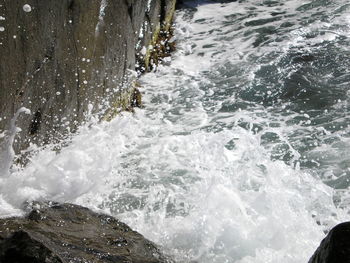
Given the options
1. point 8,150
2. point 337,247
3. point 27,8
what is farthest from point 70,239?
point 27,8

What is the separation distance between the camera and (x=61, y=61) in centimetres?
450

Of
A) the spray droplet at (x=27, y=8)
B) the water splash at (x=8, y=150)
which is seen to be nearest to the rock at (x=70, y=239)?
the water splash at (x=8, y=150)

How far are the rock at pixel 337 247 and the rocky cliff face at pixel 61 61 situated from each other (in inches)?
104

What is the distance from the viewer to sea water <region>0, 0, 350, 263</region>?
3.68 meters

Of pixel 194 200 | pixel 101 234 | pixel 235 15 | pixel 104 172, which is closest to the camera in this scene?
pixel 101 234

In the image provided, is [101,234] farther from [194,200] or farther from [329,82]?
[329,82]

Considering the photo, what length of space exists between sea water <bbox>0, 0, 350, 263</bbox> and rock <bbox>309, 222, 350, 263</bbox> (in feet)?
3.23

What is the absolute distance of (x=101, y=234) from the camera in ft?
10.3

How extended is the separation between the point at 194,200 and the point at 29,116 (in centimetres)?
169

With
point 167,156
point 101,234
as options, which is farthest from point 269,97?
point 101,234

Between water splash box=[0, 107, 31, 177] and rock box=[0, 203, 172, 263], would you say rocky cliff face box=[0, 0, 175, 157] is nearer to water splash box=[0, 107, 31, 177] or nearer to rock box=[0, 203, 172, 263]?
water splash box=[0, 107, 31, 177]

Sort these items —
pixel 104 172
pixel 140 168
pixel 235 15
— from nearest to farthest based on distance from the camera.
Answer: pixel 104 172
pixel 140 168
pixel 235 15

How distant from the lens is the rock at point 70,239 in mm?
2312

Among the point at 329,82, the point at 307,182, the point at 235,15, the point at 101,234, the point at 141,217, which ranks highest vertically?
the point at 101,234
